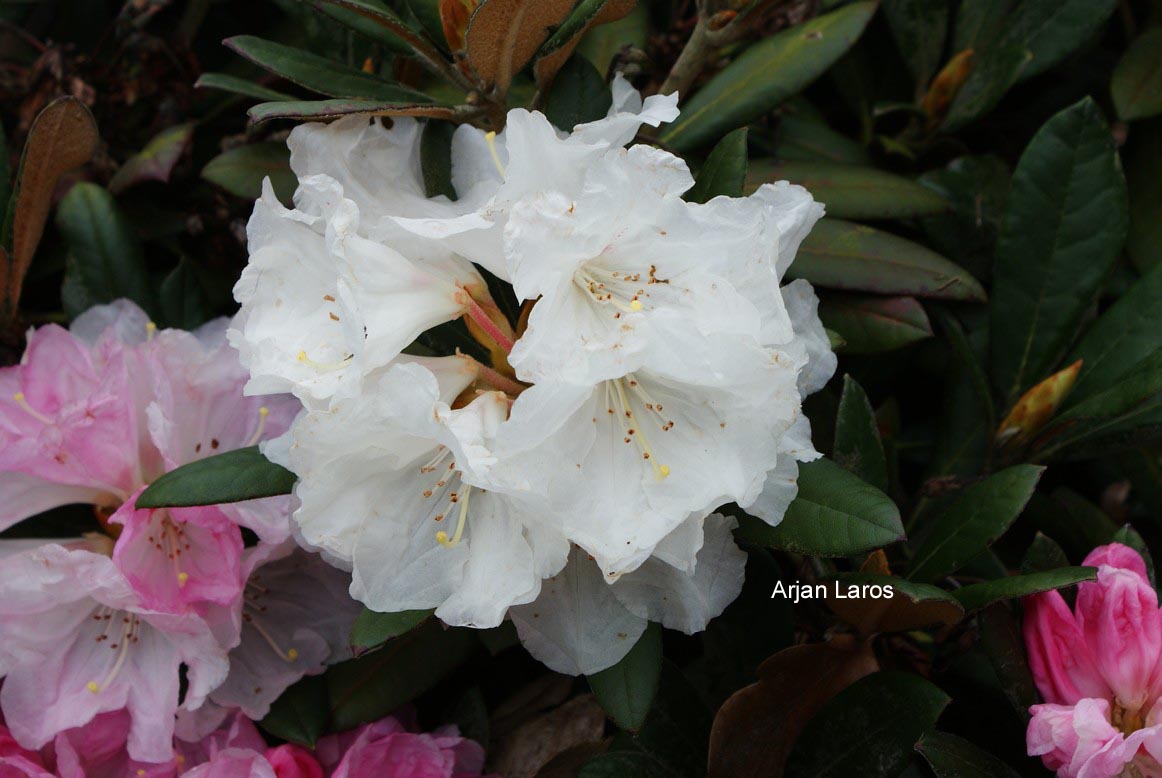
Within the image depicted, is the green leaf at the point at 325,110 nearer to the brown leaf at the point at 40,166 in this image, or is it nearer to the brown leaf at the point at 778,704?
the brown leaf at the point at 40,166

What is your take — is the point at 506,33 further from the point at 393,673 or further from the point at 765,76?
the point at 393,673

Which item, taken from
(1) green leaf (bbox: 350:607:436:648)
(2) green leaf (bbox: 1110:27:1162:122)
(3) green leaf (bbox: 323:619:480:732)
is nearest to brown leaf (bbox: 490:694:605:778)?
(3) green leaf (bbox: 323:619:480:732)

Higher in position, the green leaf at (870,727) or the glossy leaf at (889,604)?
the glossy leaf at (889,604)

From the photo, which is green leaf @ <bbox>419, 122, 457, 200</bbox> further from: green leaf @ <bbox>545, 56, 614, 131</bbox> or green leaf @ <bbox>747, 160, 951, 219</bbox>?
green leaf @ <bbox>747, 160, 951, 219</bbox>

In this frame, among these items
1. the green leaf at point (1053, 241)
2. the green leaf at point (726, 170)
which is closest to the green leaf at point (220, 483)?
the green leaf at point (726, 170)

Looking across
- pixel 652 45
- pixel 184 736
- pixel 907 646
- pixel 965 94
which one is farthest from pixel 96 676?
pixel 965 94
